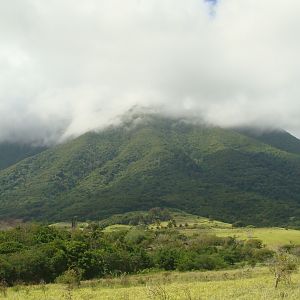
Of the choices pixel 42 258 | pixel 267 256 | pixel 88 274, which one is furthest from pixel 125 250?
pixel 267 256

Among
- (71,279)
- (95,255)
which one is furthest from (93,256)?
(71,279)

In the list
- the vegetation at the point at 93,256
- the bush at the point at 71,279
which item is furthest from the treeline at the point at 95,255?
the bush at the point at 71,279

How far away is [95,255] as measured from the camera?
79.9 m

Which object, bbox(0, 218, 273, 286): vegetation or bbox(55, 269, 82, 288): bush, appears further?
bbox(0, 218, 273, 286): vegetation

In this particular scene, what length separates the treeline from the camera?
7019 centimetres

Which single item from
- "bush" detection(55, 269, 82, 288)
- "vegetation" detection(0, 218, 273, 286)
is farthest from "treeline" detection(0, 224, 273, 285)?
"bush" detection(55, 269, 82, 288)

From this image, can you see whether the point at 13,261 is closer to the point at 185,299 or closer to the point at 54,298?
the point at 54,298

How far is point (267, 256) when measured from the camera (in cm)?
11475

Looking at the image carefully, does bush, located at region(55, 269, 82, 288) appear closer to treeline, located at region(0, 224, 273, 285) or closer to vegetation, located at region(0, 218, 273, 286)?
vegetation, located at region(0, 218, 273, 286)

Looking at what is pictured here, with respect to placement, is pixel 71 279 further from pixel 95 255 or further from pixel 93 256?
pixel 95 255

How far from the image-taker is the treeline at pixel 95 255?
70.2 metres

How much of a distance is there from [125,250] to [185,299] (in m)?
67.8

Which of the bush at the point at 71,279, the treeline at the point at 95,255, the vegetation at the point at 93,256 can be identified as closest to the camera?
the bush at the point at 71,279

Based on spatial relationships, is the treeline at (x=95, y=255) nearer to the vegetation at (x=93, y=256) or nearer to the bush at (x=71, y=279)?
the vegetation at (x=93, y=256)
